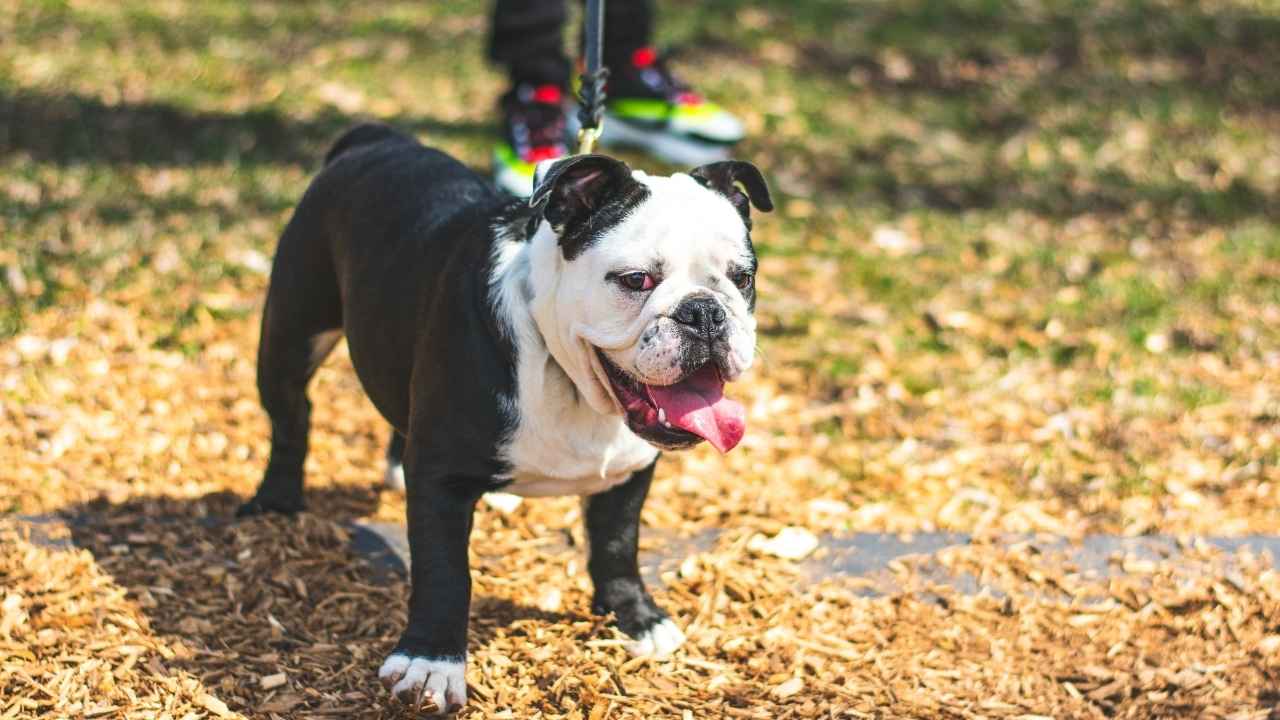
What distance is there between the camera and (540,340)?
3.17 meters

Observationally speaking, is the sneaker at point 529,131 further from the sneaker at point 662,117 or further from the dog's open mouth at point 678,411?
the dog's open mouth at point 678,411

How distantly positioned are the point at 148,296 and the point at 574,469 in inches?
127

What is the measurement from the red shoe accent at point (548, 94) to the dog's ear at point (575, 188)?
3515 mm

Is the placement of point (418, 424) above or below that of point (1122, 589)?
above

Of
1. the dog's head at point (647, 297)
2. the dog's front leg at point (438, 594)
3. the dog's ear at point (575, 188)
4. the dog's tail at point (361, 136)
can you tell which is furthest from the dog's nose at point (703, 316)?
the dog's tail at point (361, 136)

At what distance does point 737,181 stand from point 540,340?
0.61m

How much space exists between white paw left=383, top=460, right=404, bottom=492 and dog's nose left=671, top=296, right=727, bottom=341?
180 cm

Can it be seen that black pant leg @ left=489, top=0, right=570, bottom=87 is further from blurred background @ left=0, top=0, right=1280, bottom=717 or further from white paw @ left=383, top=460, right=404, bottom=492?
white paw @ left=383, top=460, right=404, bottom=492

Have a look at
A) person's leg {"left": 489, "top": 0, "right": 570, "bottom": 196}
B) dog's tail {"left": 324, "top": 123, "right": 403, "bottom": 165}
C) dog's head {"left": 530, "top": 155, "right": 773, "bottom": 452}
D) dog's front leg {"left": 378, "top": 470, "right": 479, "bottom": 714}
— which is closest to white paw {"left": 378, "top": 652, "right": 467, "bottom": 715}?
dog's front leg {"left": 378, "top": 470, "right": 479, "bottom": 714}

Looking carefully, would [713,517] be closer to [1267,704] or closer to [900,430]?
[900,430]

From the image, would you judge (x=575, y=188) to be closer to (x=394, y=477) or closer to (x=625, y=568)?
(x=625, y=568)

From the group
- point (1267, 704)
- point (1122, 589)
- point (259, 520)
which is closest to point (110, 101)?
point (259, 520)

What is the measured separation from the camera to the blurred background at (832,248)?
4.70m

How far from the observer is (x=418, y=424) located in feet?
10.8
